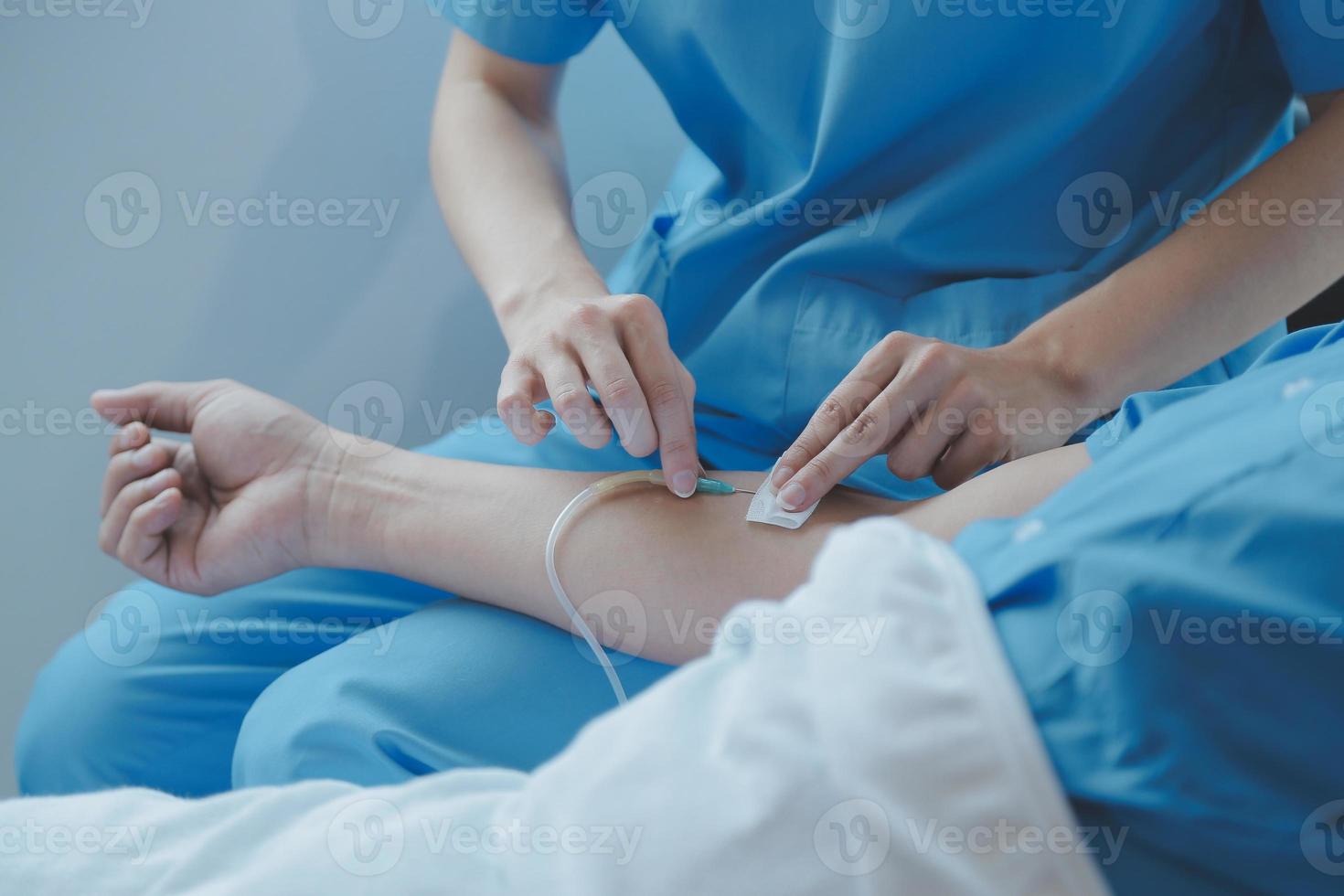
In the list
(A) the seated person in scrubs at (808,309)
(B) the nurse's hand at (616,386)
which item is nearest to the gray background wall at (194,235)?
(A) the seated person in scrubs at (808,309)

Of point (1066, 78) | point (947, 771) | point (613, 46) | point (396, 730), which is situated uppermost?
point (613, 46)

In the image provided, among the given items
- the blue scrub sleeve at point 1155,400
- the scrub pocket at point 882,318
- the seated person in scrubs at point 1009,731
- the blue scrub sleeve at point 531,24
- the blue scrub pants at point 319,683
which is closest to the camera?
the seated person in scrubs at point 1009,731

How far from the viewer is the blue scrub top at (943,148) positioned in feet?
2.46

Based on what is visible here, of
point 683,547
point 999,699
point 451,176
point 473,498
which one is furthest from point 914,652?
point 451,176

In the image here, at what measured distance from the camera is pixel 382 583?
84 cm

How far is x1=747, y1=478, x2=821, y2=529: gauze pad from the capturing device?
0.70m

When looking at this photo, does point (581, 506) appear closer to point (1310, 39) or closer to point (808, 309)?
point (808, 309)

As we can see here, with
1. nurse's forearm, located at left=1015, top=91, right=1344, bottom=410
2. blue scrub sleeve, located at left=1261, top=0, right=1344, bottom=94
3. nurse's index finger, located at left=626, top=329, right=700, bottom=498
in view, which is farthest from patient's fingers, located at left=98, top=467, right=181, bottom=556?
blue scrub sleeve, located at left=1261, top=0, right=1344, bottom=94

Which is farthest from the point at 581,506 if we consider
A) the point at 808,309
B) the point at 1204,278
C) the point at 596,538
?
the point at 1204,278

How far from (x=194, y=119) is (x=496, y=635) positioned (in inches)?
30.5

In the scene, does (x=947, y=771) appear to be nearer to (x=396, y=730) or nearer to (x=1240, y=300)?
(x=396, y=730)

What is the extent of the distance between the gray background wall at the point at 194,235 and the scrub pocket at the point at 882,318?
586mm

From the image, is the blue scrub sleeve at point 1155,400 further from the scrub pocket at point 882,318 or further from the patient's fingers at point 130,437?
the patient's fingers at point 130,437

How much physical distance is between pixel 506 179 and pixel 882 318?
358mm
